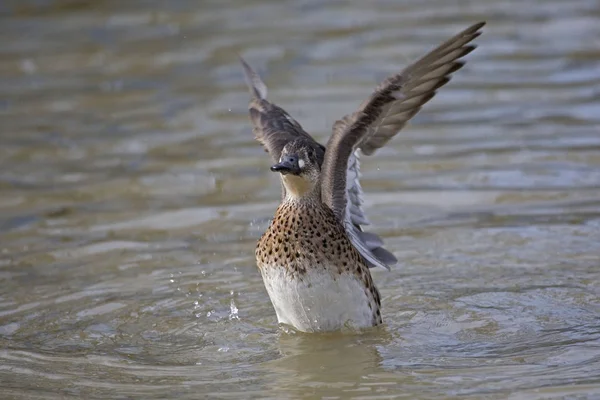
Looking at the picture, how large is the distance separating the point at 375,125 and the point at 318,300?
1006mm

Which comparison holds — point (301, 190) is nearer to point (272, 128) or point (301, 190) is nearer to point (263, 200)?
point (272, 128)

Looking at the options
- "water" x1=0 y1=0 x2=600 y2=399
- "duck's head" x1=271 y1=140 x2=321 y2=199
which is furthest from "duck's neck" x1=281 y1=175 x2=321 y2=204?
"water" x1=0 y1=0 x2=600 y2=399

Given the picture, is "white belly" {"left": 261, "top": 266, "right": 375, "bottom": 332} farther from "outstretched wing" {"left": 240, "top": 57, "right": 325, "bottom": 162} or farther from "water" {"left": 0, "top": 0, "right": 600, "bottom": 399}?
"outstretched wing" {"left": 240, "top": 57, "right": 325, "bottom": 162}

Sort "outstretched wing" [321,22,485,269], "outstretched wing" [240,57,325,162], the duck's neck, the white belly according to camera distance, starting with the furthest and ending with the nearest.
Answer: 1. "outstretched wing" [240,57,325,162]
2. the duck's neck
3. the white belly
4. "outstretched wing" [321,22,485,269]

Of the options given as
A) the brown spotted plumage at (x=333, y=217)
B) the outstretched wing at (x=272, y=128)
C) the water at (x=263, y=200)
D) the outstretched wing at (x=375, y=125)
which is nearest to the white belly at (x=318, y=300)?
the brown spotted plumage at (x=333, y=217)

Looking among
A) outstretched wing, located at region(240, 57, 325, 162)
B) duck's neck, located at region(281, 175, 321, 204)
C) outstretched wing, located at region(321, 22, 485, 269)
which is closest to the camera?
outstretched wing, located at region(321, 22, 485, 269)

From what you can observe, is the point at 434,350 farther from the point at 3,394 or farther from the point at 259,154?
the point at 259,154

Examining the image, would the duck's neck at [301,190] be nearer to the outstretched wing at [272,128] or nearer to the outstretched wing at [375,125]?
the outstretched wing at [375,125]

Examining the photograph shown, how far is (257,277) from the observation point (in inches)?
322

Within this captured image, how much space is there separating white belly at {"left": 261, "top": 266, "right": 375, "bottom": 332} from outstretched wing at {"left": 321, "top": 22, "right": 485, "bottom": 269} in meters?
0.29

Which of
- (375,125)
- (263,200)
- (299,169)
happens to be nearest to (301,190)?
(299,169)

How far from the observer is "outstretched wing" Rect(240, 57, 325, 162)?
24.2 ft

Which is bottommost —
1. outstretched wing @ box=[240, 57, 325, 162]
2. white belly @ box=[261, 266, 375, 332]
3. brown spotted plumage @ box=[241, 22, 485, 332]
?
white belly @ box=[261, 266, 375, 332]

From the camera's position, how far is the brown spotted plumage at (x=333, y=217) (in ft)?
21.9
